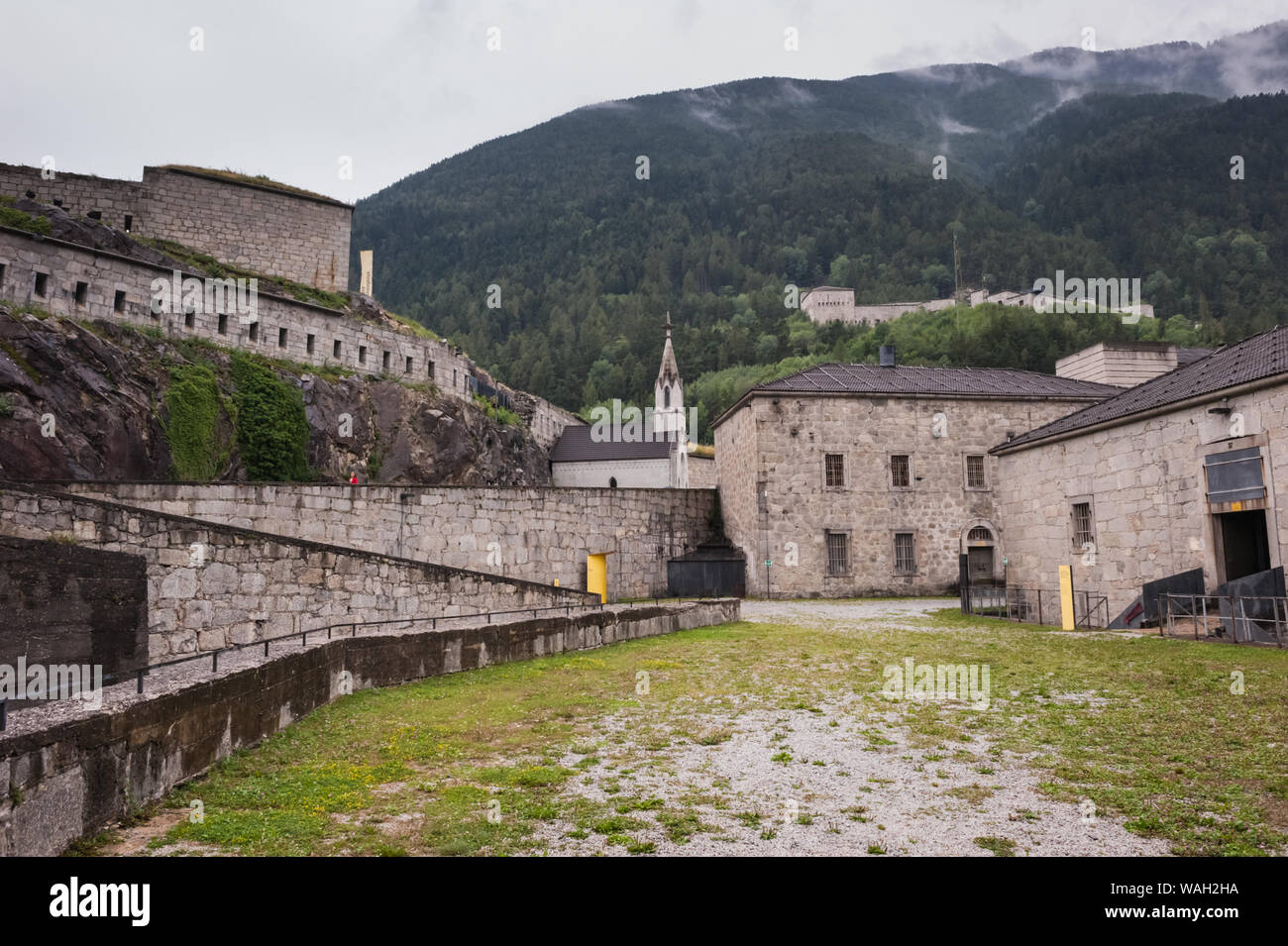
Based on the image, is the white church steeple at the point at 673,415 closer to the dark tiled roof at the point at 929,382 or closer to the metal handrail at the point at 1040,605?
the dark tiled roof at the point at 929,382

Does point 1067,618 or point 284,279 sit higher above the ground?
point 284,279

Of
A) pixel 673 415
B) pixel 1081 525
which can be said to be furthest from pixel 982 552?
pixel 673 415

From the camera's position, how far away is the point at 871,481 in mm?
33688

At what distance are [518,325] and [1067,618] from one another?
136307mm

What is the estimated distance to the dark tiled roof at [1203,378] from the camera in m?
17.2

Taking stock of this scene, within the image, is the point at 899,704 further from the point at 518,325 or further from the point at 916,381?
the point at 518,325

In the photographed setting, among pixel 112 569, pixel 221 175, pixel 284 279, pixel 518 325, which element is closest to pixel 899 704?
pixel 112 569

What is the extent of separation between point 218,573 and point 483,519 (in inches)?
519

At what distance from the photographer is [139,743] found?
536 cm

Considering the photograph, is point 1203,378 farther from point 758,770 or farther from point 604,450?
point 604,450

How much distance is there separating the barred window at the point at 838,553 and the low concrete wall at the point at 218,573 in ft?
70.2

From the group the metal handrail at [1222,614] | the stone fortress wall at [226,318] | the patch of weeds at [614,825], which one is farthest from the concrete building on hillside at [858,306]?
the patch of weeds at [614,825]

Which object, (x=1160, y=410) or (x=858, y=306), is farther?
(x=858, y=306)

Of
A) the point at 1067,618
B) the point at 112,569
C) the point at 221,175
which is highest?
the point at 221,175
